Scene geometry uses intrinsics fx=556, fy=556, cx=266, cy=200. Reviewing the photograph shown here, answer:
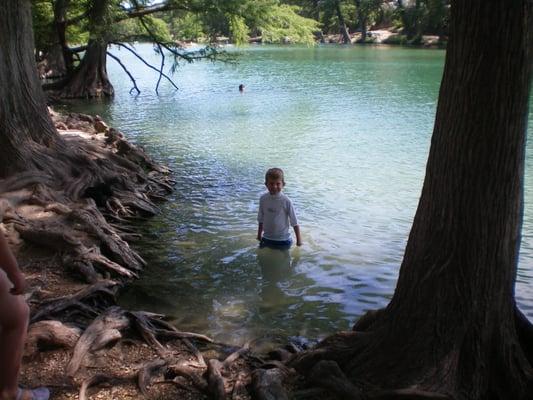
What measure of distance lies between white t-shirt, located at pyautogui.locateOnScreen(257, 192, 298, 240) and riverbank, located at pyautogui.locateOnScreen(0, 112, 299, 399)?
5.74ft

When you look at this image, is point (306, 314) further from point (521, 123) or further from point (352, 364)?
point (521, 123)

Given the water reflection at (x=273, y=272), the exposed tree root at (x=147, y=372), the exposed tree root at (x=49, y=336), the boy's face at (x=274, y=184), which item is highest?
the boy's face at (x=274, y=184)

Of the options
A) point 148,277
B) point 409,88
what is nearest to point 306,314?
point 148,277

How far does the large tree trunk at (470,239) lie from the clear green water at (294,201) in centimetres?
209

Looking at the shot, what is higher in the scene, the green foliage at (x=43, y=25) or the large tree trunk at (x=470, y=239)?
the green foliage at (x=43, y=25)

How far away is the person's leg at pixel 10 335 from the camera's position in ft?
9.44

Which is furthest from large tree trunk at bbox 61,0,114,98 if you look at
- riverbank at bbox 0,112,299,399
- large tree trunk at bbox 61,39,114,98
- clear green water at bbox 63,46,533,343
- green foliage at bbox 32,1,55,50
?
riverbank at bbox 0,112,299,399

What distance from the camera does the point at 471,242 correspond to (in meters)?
3.56

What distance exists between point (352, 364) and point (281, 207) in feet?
10.1

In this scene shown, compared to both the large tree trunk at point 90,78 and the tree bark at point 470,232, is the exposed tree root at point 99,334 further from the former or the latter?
the large tree trunk at point 90,78

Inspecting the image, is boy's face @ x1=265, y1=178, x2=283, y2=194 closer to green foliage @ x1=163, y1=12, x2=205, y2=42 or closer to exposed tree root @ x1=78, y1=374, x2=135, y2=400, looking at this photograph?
exposed tree root @ x1=78, y1=374, x2=135, y2=400

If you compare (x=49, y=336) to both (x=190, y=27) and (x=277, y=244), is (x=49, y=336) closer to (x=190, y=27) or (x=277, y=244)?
(x=277, y=244)

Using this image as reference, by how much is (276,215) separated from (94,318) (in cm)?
261

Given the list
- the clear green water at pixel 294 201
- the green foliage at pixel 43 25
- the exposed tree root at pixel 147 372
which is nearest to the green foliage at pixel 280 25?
the clear green water at pixel 294 201
